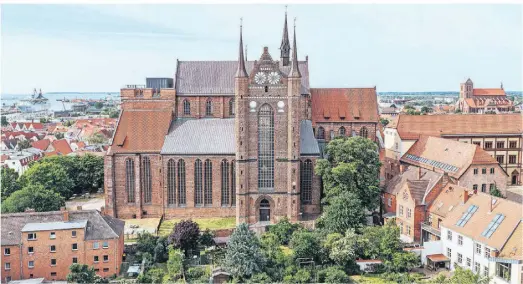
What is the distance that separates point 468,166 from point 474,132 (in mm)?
21111

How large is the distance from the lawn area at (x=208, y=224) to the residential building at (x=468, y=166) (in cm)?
2804

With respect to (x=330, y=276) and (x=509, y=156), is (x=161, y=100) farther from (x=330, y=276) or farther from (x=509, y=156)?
(x=509, y=156)

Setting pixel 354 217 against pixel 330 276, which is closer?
pixel 330 276

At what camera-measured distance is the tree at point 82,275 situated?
44938 millimetres

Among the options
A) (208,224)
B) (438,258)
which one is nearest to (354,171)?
(438,258)

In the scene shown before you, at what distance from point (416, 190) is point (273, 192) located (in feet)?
56.4

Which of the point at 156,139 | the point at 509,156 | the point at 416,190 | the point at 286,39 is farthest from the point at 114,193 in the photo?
the point at 509,156

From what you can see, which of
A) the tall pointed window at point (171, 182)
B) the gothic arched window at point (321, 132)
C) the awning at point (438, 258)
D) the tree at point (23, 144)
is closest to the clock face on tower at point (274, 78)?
the tall pointed window at point (171, 182)

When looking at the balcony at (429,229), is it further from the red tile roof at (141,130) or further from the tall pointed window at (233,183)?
the red tile roof at (141,130)

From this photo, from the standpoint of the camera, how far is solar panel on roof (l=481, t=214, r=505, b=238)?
46.0 meters

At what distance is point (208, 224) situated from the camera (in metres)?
→ 65.3

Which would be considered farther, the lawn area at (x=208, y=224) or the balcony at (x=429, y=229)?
the lawn area at (x=208, y=224)

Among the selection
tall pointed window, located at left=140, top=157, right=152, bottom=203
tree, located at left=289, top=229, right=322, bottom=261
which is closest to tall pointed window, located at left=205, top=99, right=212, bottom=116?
tall pointed window, located at left=140, top=157, right=152, bottom=203

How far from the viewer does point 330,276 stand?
45750mm
